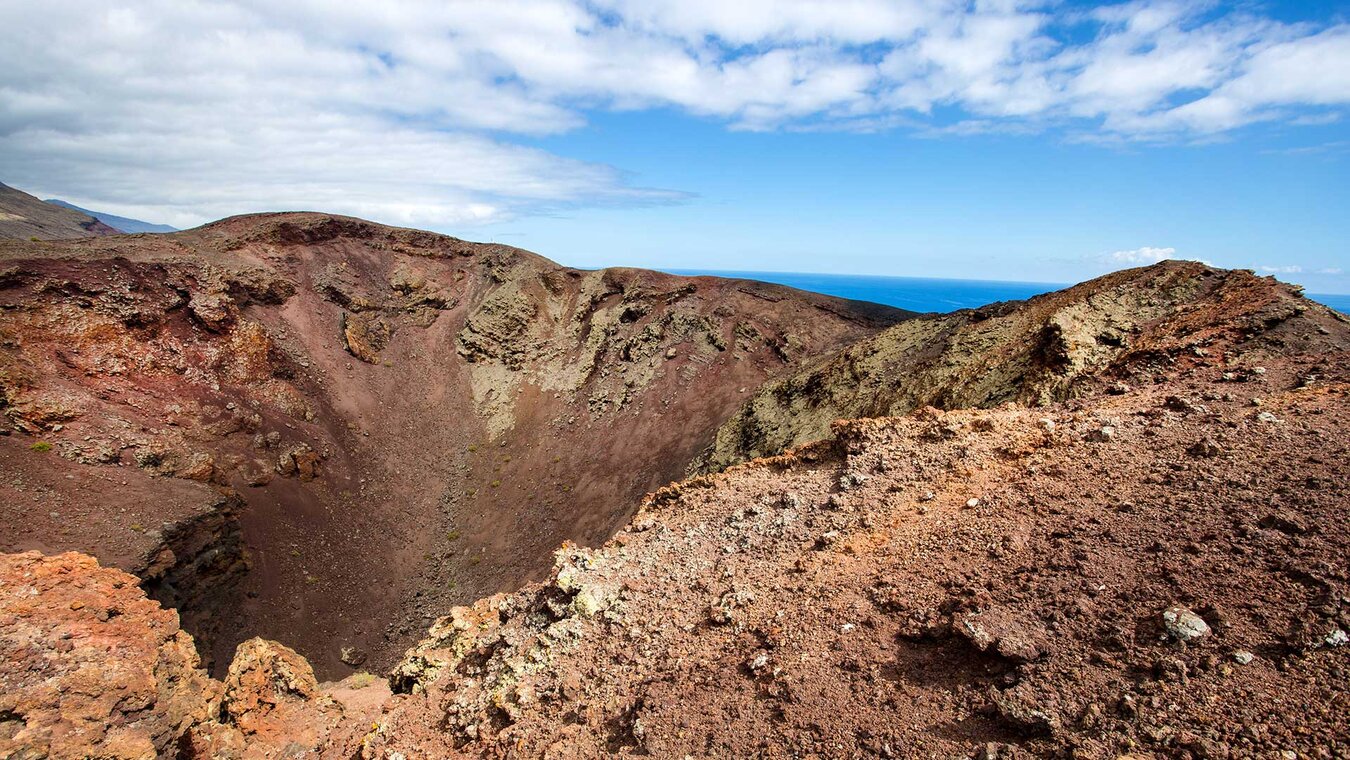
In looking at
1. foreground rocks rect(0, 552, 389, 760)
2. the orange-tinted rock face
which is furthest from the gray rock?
the orange-tinted rock face

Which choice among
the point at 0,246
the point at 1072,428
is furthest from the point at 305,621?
the point at 1072,428

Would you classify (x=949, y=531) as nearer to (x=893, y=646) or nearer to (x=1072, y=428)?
(x=893, y=646)

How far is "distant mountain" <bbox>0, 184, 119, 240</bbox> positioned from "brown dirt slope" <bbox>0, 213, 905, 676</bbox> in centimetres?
6341

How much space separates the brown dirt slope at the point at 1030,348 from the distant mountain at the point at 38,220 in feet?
313

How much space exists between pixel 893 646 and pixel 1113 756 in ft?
7.45

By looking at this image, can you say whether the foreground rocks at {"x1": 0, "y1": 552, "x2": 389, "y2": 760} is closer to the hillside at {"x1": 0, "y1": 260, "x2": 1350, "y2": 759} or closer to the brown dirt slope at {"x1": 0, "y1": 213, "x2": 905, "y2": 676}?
the hillside at {"x1": 0, "y1": 260, "x2": 1350, "y2": 759}

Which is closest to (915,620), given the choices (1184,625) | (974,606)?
(974,606)

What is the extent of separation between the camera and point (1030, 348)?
51.3 feet

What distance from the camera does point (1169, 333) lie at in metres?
12.6

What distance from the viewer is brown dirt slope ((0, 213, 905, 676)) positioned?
77.7 ft

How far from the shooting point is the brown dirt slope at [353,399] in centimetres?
2369

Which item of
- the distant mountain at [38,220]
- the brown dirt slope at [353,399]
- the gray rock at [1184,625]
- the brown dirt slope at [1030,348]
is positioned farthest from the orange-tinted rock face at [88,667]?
the distant mountain at [38,220]

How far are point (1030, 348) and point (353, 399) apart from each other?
1420 inches

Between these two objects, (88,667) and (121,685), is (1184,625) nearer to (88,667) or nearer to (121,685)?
(121,685)
